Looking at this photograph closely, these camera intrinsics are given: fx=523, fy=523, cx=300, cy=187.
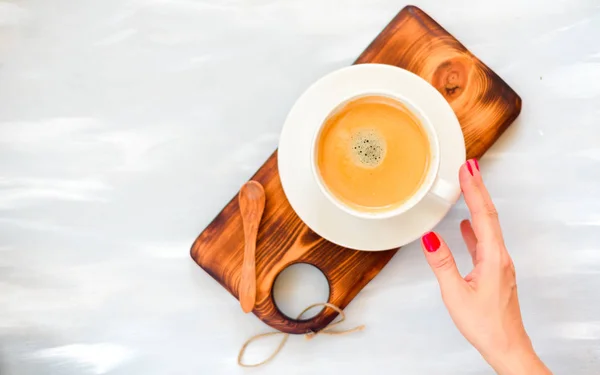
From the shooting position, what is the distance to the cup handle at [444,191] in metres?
0.71

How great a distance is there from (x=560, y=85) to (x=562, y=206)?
206 millimetres

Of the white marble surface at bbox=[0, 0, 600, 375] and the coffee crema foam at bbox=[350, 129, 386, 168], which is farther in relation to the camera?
the white marble surface at bbox=[0, 0, 600, 375]

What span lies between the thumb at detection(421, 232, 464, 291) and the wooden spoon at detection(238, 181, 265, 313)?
26 cm

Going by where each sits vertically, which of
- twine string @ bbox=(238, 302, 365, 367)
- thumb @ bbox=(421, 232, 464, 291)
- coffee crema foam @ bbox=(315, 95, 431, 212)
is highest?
coffee crema foam @ bbox=(315, 95, 431, 212)

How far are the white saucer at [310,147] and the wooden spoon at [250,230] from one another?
0.06m

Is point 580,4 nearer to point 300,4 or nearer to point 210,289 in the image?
point 300,4

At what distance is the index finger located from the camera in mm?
731

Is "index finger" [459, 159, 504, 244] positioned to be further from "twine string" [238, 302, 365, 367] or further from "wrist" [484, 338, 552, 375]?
"twine string" [238, 302, 365, 367]

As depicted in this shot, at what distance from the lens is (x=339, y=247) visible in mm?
831

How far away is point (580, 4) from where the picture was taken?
890 millimetres

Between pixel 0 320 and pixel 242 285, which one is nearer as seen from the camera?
pixel 242 285

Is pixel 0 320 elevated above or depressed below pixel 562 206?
below

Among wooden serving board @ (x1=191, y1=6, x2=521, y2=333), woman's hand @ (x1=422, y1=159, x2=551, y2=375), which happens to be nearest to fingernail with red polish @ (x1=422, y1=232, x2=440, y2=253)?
woman's hand @ (x1=422, y1=159, x2=551, y2=375)

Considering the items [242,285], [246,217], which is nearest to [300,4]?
[246,217]
